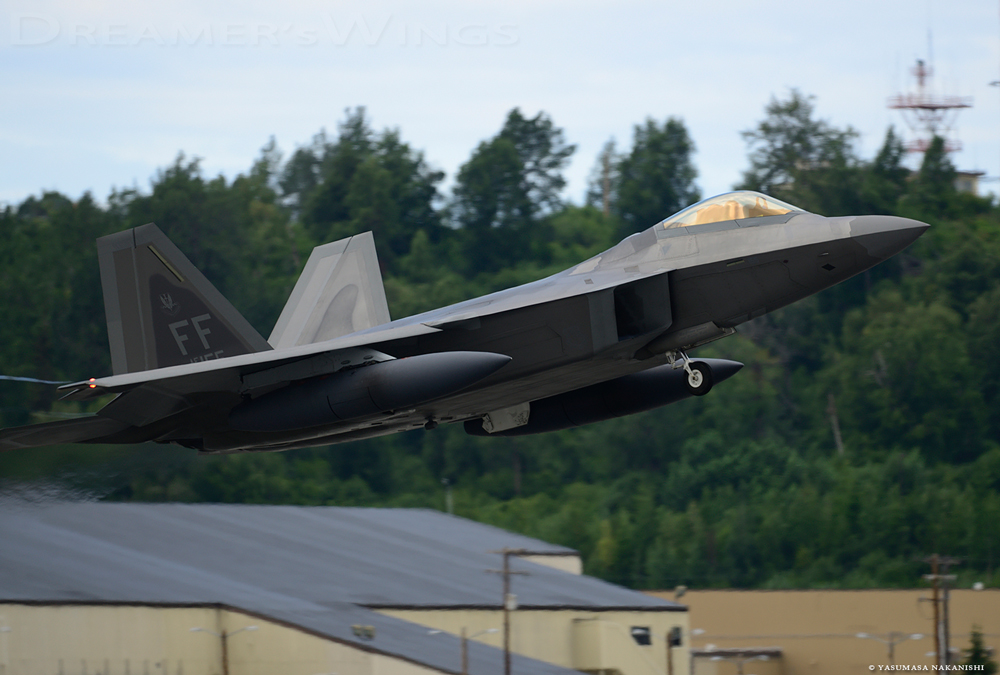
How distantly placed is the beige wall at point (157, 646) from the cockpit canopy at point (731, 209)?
17.1m

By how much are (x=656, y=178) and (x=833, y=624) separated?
158 feet

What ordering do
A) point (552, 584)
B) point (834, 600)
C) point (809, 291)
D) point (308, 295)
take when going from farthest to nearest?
point (834, 600) → point (552, 584) → point (308, 295) → point (809, 291)

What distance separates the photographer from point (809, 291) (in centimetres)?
1483

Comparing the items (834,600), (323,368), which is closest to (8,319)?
(834,600)

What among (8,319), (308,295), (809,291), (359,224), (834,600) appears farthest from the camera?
(359,224)

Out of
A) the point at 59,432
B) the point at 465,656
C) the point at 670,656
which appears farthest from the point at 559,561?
the point at 59,432

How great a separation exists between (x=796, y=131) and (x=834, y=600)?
5429 centimetres

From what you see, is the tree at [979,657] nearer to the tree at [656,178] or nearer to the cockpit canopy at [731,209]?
the cockpit canopy at [731,209]

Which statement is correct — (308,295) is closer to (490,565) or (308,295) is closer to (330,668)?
(330,668)

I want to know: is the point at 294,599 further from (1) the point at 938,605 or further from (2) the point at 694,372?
(2) the point at 694,372

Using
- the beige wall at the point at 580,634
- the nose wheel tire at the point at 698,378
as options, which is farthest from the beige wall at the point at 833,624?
the nose wheel tire at the point at 698,378

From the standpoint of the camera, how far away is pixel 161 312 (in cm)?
1780

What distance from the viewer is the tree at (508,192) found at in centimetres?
9488

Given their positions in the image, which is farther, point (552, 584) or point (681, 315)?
point (552, 584)
